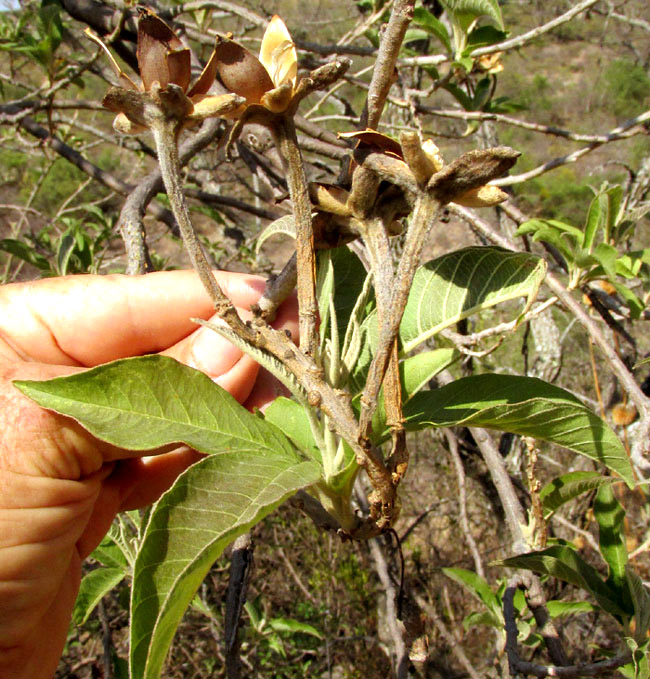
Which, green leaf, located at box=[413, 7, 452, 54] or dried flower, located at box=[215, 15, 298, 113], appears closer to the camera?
dried flower, located at box=[215, 15, 298, 113]

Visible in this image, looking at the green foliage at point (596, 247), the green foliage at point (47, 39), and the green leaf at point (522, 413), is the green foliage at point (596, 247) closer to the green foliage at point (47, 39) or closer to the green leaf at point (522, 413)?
the green leaf at point (522, 413)

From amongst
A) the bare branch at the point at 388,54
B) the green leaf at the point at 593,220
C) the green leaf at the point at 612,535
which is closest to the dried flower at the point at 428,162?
the bare branch at the point at 388,54

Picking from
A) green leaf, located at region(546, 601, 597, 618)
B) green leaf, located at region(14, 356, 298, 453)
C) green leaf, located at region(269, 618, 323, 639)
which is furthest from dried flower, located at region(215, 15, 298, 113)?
green leaf, located at region(269, 618, 323, 639)

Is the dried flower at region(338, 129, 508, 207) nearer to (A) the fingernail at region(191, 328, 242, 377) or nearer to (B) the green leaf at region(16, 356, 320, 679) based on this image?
(B) the green leaf at region(16, 356, 320, 679)

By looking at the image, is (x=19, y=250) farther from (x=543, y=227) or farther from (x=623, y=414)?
(x=623, y=414)

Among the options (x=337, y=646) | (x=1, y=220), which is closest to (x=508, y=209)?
(x=337, y=646)

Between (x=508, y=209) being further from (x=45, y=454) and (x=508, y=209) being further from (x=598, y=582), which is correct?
(x=45, y=454)
